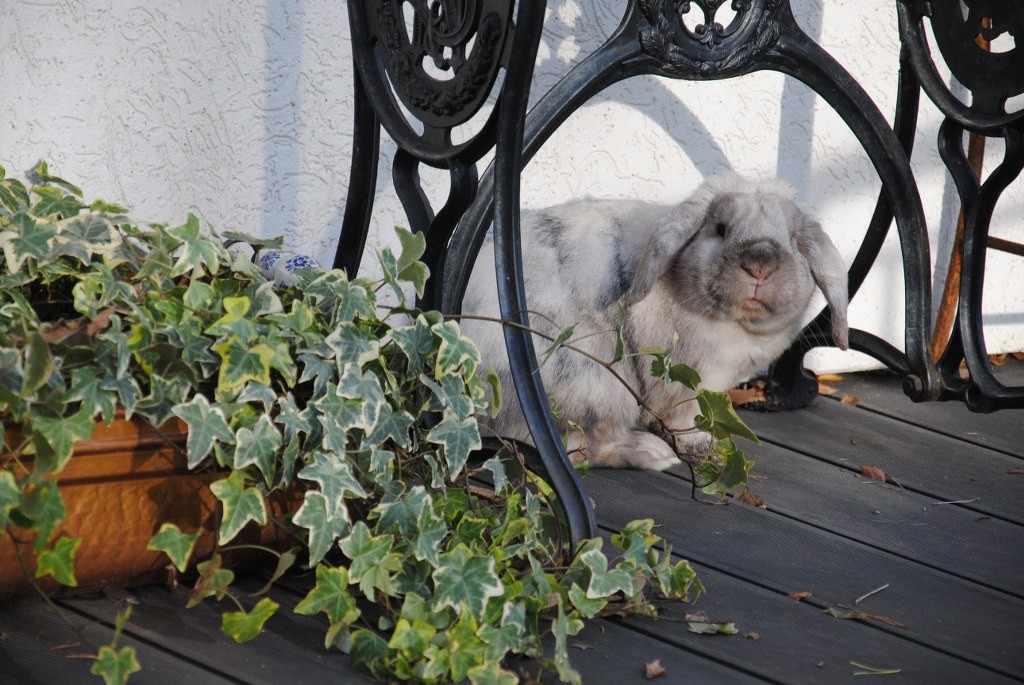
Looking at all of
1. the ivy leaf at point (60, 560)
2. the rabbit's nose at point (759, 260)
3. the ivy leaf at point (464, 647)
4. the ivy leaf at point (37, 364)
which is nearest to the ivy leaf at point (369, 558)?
the ivy leaf at point (464, 647)

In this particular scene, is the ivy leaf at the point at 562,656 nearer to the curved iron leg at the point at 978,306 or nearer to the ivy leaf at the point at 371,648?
the ivy leaf at the point at 371,648

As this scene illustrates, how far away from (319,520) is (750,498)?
111 cm

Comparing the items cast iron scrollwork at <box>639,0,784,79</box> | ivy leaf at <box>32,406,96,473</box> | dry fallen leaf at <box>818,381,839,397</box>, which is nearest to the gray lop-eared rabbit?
cast iron scrollwork at <box>639,0,784,79</box>

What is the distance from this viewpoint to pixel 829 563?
2.08 m

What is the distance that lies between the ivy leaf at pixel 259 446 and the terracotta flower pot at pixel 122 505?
138mm

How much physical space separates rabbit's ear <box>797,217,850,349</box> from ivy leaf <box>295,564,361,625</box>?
1349 millimetres

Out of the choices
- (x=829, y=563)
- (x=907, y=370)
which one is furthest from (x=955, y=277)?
(x=829, y=563)

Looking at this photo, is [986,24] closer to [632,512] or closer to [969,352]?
[969,352]

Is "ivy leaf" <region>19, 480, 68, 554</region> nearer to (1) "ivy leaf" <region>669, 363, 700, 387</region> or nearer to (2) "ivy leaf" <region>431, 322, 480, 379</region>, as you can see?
(2) "ivy leaf" <region>431, 322, 480, 379</region>

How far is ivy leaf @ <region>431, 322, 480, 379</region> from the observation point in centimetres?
169

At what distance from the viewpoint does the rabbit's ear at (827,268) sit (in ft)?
8.04

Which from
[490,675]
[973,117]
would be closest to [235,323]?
[490,675]

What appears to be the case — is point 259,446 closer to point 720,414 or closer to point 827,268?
point 720,414

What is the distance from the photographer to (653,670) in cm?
164
